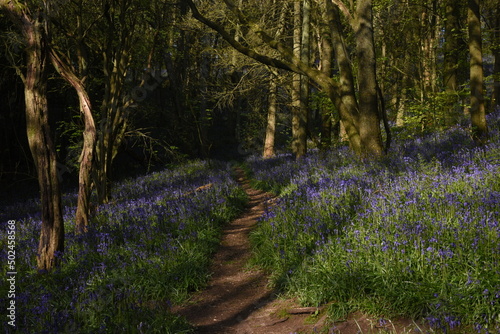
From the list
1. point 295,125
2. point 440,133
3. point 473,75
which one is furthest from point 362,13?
point 295,125

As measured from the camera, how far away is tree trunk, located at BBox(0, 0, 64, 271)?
540 centimetres

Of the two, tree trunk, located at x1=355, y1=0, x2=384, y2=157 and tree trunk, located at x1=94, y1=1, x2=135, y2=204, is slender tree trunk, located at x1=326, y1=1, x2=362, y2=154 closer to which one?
tree trunk, located at x1=355, y1=0, x2=384, y2=157

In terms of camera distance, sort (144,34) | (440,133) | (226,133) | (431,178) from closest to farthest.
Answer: (431,178), (440,133), (144,34), (226,133)

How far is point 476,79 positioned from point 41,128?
951 cm

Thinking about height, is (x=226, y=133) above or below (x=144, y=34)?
below

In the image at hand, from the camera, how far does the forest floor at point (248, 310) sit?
3.70m

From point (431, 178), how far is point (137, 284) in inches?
186

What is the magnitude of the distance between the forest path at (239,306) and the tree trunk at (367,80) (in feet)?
14.9

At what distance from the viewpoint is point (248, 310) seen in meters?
4.83

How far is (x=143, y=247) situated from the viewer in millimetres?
6293

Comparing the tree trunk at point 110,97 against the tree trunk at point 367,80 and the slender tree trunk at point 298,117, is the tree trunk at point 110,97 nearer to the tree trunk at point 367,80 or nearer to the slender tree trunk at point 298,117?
the tree trunk at point 367,80

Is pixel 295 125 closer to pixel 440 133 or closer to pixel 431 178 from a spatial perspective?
pixel 440 133

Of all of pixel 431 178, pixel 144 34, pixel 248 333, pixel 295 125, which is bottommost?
pixel 248 333

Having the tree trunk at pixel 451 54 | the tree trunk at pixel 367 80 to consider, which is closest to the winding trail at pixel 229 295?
the tree trunk at pixel 367 80
